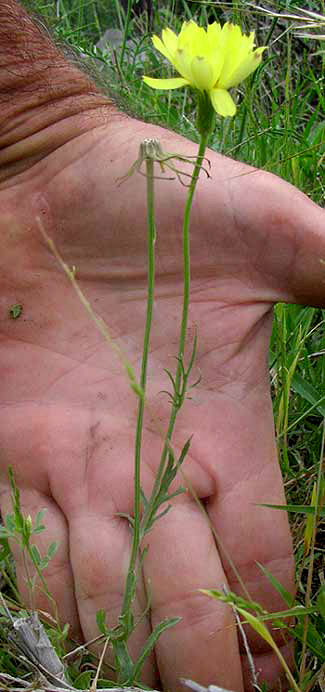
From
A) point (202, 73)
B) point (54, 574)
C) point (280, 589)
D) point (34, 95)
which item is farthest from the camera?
point (34, 95)

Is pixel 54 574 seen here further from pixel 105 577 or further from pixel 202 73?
pixel 202 73

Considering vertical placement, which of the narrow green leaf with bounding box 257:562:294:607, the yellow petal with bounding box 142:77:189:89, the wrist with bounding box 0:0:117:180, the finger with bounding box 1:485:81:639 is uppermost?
the yellow petal with bounding box 142:77:189:89

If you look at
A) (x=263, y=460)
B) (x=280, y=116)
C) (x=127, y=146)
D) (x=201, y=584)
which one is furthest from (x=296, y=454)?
(x=280, y=116)

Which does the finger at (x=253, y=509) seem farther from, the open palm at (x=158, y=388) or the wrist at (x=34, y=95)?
the wrist at (x=34, y=95)

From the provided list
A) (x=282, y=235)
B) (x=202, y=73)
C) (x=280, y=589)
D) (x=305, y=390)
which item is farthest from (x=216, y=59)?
(x=305, y=390)

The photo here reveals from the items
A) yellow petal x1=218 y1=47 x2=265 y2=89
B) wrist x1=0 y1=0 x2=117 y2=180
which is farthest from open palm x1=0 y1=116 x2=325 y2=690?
yellow petal x1=218 y1=47 x2=265 y2=89

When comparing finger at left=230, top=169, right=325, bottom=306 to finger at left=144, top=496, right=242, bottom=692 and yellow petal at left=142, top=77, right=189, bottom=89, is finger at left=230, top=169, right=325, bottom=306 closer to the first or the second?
finger at left=144, top=496, right=242, bottom=692

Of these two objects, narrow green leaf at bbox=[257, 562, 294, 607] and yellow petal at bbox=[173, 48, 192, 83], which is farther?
narrow green leaf at bbox=[257, 562, 294, 607]

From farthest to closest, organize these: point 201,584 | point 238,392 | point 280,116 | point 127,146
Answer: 1. point 280,116
2. point 127,146
3. point 238,392
4. point 201,584

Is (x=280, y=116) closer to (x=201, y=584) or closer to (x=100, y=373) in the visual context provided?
(x=100, y=373)
